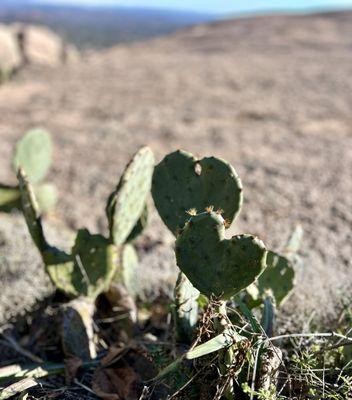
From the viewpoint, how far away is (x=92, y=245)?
2.32 metres

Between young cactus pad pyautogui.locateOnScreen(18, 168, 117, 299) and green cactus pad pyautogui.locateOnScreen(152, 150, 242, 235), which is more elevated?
green cactus pad pyautogui.locateOnScreen(152, 150, 242, 235)

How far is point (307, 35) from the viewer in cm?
1603

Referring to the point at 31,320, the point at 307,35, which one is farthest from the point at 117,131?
the point at 307,35

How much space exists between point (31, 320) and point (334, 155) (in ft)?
11.1

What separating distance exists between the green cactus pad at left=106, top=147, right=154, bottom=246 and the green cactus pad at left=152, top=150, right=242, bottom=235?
12 centimetres

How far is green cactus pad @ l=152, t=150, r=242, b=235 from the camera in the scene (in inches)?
72.8

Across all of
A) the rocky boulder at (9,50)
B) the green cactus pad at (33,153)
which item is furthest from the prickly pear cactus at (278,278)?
the rocky boulder at (9,50)

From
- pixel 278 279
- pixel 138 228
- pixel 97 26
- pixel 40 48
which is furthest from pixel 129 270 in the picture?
pixel 97 26

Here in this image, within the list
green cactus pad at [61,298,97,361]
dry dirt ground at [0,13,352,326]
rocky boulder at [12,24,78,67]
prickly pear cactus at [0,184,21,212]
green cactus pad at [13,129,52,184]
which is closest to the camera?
green cactus pad at [61,298,97,361]

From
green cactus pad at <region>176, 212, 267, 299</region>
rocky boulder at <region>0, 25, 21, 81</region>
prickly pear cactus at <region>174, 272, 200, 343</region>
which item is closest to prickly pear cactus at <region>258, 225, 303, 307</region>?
prickly pear cactus at <region>174, 272, 200, 343</region>

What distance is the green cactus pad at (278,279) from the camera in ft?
7.10

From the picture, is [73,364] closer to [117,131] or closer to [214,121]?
[117,131]

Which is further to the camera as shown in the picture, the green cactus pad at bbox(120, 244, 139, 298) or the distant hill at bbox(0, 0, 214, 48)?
the distant hill at bbox(0, 0, 214, 48)

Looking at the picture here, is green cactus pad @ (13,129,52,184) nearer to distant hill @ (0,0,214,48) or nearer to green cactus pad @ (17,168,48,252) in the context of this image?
green cactus pad @ (17,168,48,252)
